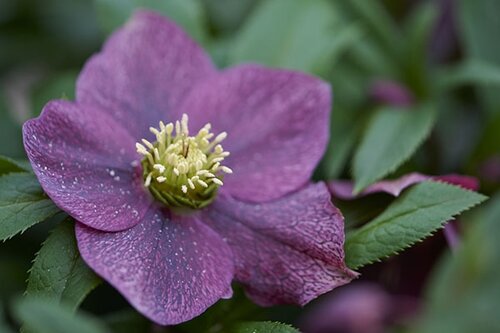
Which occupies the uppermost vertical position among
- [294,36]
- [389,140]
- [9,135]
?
[294,36]

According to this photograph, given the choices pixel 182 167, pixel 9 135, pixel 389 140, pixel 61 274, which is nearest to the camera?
pixel 61 274

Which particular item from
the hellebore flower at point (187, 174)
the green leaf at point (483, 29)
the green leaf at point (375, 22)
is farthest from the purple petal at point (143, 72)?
the green leaf at point (483, 29)

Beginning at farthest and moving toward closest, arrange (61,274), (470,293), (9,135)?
(9,135) → (61,274) → (470,293)

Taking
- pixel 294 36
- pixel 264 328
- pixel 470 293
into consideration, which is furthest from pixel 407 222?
pixel 294 36

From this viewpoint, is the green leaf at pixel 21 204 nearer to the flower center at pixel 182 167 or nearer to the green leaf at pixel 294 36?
the flower center at pixel 182 167

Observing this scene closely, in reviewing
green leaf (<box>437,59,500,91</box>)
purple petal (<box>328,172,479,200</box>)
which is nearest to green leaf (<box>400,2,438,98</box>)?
green leaf (<box>437,59,500,91</box>)

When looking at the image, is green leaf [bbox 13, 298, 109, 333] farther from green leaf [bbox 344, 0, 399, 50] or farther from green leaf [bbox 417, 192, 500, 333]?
green leaf [bbox 344, 0, 399, 50]

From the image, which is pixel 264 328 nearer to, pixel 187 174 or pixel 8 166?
pixel 187 174
